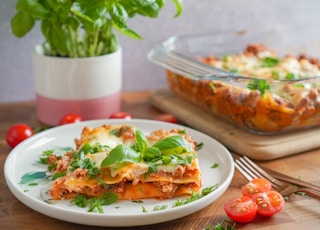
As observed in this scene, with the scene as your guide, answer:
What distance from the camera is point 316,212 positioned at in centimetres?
148

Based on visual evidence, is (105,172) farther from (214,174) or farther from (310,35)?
(310,35)

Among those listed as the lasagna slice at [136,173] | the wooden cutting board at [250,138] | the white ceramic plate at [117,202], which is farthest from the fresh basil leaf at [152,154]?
the wooden cutting board at [250,138]

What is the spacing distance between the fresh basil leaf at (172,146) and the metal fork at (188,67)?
348mm

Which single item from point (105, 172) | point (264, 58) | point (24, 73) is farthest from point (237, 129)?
point (24, 73)

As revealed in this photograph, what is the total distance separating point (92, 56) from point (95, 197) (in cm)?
69

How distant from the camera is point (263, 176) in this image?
163cm

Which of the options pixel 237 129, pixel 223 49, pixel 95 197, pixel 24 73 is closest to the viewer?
pixel 95 197

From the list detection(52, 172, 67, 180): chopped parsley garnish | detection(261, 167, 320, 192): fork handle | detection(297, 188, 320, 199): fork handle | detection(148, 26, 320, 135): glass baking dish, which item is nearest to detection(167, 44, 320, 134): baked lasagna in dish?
detection(148, 26, 320, 135): glass baking dish

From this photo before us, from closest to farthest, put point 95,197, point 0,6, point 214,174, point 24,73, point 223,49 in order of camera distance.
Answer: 1. point 95,197
2. point 214,174
3. point 0,6
4. point 24,73
5. point 223,49

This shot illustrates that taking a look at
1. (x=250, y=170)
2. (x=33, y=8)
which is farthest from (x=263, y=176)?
(x=33, y=8)

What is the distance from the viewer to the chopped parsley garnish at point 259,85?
1820mm

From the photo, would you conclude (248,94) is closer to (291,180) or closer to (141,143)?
(291,180)

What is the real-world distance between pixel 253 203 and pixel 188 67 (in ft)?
2.10

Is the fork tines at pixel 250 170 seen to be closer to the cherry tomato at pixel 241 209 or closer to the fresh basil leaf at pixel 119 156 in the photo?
the cherry tomato at pixel 241 209
